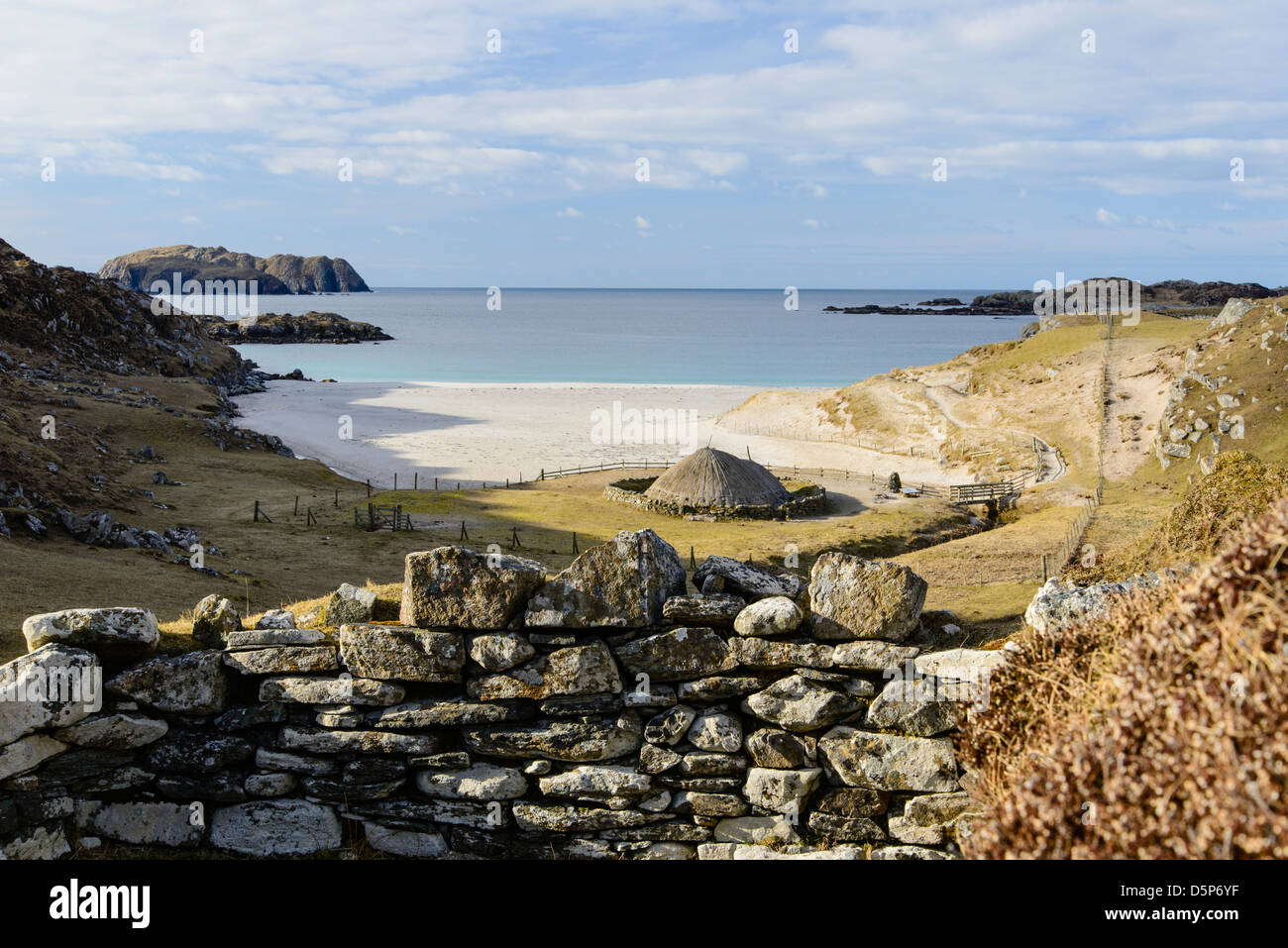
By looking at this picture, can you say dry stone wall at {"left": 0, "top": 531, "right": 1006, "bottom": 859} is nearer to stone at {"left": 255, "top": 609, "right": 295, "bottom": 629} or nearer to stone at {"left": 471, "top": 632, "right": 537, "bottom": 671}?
stone at {"left": 471, "top": 632, "right": 537, "bottom": 671}

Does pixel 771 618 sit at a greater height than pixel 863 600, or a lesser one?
lesser

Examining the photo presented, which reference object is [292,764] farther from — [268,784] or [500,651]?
[500,651]

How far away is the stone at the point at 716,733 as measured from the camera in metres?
7.54

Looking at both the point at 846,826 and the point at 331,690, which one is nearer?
the point at 846,826

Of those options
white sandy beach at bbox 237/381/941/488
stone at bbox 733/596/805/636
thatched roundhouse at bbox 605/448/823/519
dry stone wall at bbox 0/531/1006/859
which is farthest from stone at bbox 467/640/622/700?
white sandy beach at bbox 237/381/941/488

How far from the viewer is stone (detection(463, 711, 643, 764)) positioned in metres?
7.60

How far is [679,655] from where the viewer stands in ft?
25.0

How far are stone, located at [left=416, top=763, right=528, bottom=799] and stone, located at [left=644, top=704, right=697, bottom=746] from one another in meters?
1.18

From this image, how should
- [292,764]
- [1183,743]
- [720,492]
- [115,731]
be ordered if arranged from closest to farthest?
[1183,743], [115,731], [292,764], [720,492]

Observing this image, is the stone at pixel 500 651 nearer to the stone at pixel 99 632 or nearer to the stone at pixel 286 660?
the stone at pixel 286 660

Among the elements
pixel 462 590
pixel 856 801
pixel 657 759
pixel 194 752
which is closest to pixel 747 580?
pixel 657 759

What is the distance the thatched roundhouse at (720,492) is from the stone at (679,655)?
137ft

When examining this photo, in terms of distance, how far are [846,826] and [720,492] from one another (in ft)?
141
